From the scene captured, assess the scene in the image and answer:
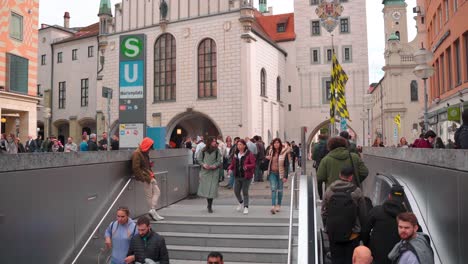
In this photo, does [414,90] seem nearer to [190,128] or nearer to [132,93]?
[190,128]

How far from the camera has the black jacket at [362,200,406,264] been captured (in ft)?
15.5

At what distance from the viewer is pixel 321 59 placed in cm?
4428

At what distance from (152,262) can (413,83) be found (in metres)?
49.5

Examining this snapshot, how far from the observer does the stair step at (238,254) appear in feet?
25.7

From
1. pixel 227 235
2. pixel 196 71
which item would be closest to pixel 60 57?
pixel 196 71

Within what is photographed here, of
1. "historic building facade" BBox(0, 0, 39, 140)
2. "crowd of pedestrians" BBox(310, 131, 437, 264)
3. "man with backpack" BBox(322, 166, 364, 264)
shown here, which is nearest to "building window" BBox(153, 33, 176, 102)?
"historic building facade" BBox(0, 0, 39, 140)

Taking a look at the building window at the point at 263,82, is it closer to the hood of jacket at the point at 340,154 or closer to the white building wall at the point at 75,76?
the white building wall at the point at 75,76

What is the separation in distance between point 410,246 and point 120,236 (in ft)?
13.5

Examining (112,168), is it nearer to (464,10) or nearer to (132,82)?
A: (132,82)

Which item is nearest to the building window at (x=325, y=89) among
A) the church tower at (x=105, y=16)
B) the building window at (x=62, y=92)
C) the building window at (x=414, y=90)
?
the building window at (x=414, y=90)

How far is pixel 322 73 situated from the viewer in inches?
1738

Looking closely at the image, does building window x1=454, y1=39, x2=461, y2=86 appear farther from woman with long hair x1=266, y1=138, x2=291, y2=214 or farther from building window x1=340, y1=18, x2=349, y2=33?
building window x1=340, y1=18, x2=349, y2=33

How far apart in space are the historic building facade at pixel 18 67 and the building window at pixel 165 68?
38.4ft

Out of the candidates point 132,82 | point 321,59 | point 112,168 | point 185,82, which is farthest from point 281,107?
point 112,168
